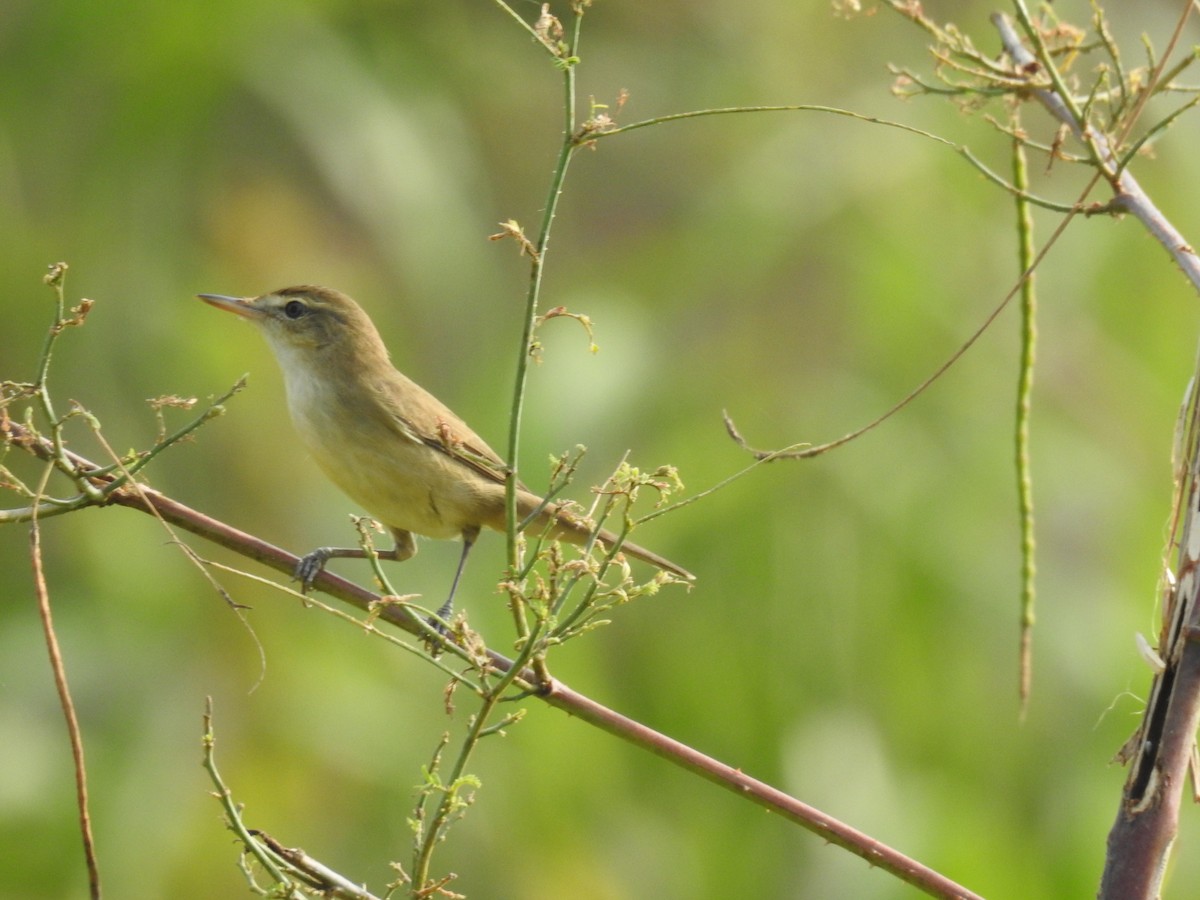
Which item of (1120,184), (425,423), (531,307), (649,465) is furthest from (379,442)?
(1120,184)

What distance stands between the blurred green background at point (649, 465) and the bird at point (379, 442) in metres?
0.42

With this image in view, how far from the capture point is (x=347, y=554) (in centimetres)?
370

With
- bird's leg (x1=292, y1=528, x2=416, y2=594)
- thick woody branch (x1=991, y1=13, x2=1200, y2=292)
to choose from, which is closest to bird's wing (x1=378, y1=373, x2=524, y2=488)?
bird's leg (x1=292, y1=528, x2=416, y2=594)

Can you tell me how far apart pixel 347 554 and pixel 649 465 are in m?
1.34

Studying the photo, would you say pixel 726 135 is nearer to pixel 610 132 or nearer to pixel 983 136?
pixel 983 136

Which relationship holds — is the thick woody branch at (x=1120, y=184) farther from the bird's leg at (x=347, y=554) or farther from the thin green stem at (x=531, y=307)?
the bird's leg at (x=347, y=554)

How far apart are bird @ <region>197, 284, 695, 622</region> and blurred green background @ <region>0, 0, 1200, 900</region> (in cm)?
42

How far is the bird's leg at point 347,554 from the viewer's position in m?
2.27

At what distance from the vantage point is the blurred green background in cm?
448

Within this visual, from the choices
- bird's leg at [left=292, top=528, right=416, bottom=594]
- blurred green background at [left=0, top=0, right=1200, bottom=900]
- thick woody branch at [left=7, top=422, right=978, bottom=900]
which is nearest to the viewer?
thick woody branch at [left=7, top=422, right=978, bottom=900]

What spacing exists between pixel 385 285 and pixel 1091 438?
2941 mm

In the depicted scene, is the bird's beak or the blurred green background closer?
the bird's beak

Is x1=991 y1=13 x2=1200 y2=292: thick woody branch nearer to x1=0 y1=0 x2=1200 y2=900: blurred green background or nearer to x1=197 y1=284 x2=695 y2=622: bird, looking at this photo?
x1=197 y1=284 x2=695 y2=622: bird

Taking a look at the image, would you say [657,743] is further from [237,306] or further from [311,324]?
[237,306]
